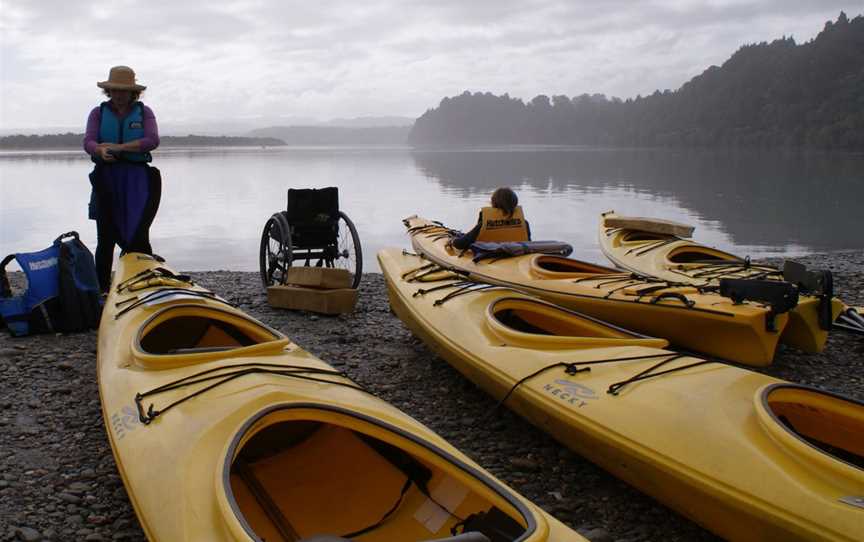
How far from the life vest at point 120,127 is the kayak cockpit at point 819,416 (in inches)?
185

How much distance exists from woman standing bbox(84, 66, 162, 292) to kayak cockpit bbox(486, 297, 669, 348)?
305cm

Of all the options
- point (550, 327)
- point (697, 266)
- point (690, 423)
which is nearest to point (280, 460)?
point (690, 423)

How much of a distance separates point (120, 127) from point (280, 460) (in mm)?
3608

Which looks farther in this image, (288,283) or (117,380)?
(288,283)

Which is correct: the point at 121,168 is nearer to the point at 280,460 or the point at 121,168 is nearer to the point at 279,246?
the point at 279,246

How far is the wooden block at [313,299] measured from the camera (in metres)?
5.80

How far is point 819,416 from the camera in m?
2.77

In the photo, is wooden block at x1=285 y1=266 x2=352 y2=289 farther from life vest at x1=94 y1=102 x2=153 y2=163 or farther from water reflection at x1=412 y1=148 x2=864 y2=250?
water reflection at x1=412 y1=148 x2=864 y2=250

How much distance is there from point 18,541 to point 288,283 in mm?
3593

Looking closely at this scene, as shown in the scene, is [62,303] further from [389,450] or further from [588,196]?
[588,196]

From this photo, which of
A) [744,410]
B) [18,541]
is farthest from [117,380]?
[744,410]

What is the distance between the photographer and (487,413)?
3881 millimetres

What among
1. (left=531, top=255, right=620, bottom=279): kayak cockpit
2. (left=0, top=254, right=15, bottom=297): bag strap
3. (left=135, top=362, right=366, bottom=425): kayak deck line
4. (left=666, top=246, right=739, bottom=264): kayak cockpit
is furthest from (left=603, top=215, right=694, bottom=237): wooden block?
(left=0, top=254, right=15, bottom=297): bag strap

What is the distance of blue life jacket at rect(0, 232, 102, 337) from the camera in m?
4.84
